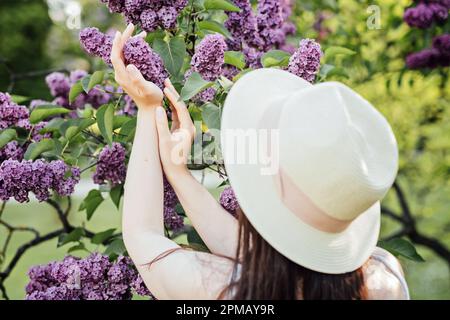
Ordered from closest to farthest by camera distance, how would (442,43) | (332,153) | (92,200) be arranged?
(332,153) < (92,200) < (442,43)

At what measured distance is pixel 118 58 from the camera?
1.51m

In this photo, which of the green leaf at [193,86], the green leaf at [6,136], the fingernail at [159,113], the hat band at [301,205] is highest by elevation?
the green leaf at [193,86]

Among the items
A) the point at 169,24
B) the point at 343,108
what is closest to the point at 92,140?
the point at 169,24

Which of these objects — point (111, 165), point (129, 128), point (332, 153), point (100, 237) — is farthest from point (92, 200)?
point (332, 153)

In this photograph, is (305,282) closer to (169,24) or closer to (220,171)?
(220,171)

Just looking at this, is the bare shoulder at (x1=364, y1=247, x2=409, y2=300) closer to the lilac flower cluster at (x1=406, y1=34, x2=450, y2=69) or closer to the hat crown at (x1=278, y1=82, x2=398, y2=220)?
the hat crown at (x1=278, y1=82, x2=398, y2=220)

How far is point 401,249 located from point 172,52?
2.92ft

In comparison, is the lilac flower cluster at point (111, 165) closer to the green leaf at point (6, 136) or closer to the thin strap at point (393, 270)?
the green leaf at point (6, 136)

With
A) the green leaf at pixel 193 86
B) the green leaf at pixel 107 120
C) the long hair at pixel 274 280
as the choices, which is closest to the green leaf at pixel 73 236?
the green leaf at pixel 107 120

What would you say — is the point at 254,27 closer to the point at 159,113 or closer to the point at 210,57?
the point at 210,57

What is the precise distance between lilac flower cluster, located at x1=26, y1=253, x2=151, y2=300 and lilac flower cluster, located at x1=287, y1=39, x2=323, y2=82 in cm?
65

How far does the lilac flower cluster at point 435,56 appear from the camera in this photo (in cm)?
293

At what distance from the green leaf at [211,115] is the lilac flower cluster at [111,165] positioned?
35 centimetres

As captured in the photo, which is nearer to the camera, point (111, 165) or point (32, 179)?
point (32, 179)
